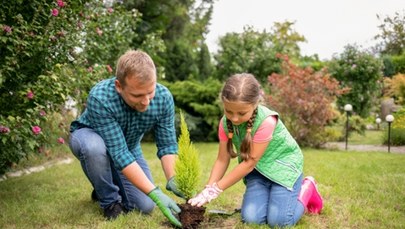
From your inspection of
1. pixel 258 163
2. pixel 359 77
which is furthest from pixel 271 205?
pixel 359 77

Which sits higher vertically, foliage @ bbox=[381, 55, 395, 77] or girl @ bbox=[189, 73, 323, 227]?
foliage @ bbox=[381, 55, 395, 77]

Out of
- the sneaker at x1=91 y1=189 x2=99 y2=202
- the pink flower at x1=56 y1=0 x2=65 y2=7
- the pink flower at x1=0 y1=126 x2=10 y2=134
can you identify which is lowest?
the sneaker at x1=91 y1=189 x2=99 y2=202

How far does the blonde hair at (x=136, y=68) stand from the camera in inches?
120

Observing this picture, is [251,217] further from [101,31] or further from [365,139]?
[365,139]

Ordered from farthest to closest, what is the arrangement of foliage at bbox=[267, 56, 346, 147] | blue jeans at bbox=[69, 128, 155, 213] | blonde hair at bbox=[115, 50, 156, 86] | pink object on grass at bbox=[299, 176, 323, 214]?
foliage at bbox=[267, 56, 346, 147], pink object on grass at bbox=[299, 176, 323, 214], blue jeans at bbox=[69, 128, 155, 213], blonde hair at bbox=[115, 50, 156, 86]

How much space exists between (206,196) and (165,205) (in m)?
0.32

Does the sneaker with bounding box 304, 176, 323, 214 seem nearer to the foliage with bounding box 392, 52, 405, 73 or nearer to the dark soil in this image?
the dark soil

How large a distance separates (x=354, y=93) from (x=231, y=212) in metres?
12.7

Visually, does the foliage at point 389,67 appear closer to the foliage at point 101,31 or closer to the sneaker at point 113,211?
the foliage at point 101,31

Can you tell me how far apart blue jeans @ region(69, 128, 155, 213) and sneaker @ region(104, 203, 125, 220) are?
31 millimetres

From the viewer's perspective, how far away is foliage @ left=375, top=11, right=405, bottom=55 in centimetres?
1895

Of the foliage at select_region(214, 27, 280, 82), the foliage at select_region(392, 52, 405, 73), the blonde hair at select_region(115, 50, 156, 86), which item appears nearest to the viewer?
the blonde hair at select_region(115, 50, 156, 86)

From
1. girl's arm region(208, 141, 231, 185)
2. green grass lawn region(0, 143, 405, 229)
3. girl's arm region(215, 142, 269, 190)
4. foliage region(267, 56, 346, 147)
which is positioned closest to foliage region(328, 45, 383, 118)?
foliage region(267, 56, 346, 147)

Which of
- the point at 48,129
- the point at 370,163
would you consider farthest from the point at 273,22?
the point at 48,129
